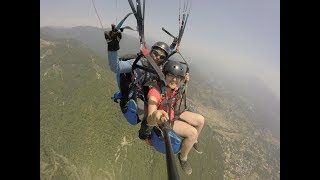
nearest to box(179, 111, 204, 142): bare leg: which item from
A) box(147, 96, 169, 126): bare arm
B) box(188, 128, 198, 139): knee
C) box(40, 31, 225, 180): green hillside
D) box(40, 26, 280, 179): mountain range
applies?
box(188, 128, 198, 139): knee

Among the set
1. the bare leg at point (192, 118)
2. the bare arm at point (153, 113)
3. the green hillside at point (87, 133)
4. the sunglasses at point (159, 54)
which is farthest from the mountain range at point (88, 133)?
the bare arm at point (153, 113)

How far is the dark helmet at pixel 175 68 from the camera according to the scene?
18.1ft

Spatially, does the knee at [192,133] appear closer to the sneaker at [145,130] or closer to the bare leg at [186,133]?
the bare leg at [186,133]

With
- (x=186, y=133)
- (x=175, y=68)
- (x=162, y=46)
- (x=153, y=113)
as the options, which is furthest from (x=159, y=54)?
(x=186, y=133)

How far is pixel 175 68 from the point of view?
5520 mm

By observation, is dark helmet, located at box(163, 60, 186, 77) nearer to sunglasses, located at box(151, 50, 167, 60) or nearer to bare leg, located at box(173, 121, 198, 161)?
sunglasses, located at box(151, 50, 167, 60)

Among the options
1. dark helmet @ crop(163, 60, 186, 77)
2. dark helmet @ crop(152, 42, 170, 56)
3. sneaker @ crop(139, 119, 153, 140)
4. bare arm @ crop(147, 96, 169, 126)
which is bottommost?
sneaker @ crop(139, 119, 153, 140)

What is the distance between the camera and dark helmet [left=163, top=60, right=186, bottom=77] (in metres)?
5.52

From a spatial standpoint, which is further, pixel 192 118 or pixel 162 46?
pixel 192 118

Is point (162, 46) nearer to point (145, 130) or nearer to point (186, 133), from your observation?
point (145, 130)
